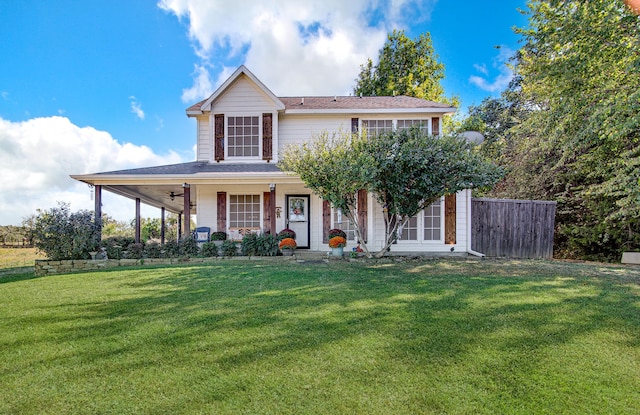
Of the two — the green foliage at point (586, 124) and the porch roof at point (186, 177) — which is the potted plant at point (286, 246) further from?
the green foliage at point (586, 124)

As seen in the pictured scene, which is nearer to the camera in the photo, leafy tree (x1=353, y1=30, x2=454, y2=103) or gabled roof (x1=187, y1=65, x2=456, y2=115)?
gabled roof (x1=187, y1=65, x2=456, y2=115)

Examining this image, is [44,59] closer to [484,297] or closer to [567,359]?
[484,297]

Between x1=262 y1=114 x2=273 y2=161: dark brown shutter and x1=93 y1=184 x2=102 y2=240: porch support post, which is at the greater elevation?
x1=262 y1=114 x2=273 y2=161: dark brown shutter

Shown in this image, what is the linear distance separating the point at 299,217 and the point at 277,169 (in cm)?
199

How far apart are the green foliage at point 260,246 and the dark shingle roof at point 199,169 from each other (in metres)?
2.41

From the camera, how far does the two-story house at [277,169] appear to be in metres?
11.4

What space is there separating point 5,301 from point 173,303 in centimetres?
298

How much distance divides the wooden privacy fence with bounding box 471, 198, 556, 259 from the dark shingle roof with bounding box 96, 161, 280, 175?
7430 millimetres

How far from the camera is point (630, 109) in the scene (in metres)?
6.96

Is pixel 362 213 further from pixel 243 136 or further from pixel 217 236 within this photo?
pixel 243 136

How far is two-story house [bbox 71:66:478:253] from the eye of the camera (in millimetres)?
11375

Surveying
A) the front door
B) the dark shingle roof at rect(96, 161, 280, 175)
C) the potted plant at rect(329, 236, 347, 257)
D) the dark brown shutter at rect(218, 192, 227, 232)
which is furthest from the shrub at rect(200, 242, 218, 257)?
the potted plant at rect(329, 236, 347, 257)

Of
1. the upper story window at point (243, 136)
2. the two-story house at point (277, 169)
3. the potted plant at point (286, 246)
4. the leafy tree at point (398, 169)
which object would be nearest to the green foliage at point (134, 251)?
the two-story house at point (277, 169)

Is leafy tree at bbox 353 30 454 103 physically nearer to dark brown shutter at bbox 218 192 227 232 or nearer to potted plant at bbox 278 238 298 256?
dark brown shutter at bbox 218 192 227 232
